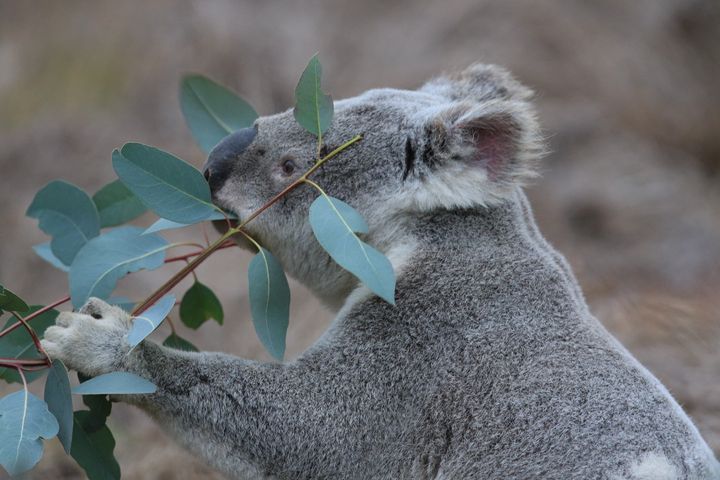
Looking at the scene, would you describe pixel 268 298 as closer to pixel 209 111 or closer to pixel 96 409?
pixel 96 409

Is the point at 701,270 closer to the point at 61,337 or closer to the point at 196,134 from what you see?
the point at 196,134

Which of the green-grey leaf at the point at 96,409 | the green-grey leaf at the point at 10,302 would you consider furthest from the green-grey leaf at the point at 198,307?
the green-grey leaf at the point at 10,302

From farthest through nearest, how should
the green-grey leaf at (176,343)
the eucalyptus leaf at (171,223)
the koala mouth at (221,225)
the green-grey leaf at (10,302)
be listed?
the green-grey leaf at (176,343) < the koala mouth at (221,225) < the eucalyptus leaf at (171,223) < the green-grey leaf at (10,302)

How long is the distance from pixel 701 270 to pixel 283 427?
5731 millimetres

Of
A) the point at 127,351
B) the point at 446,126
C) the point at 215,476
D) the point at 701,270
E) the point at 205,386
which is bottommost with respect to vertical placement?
the point at 701,270

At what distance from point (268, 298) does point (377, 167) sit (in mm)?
596

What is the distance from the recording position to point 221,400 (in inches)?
98.4

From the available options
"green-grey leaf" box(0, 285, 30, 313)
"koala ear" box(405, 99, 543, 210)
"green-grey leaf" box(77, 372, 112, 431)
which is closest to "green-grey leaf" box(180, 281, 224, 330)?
"green-grey leaf" box(77, 372, 112, 431)

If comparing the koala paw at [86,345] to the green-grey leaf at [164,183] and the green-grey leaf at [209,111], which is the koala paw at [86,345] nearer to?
the green-grey leaf at [164,183]

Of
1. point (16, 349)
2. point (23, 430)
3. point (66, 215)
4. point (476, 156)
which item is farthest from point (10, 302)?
point (476, 156)

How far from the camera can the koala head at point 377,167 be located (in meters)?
2.82

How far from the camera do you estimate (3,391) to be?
5996 millimetres

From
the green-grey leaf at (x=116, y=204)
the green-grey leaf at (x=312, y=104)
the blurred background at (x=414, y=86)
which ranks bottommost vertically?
the blurred background at (x=414, y=86)

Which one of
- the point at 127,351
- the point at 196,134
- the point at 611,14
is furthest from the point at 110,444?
the point at 611,14
